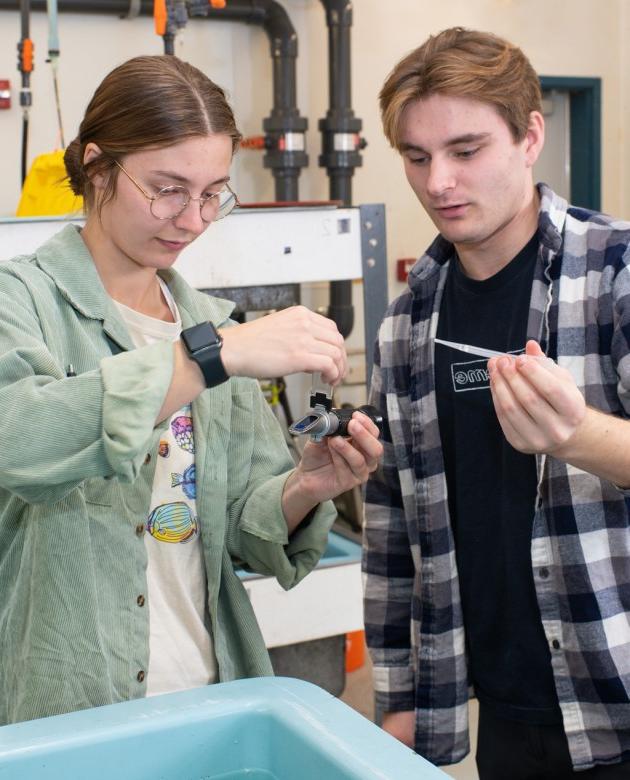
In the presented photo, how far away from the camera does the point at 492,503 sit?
4.81 ft

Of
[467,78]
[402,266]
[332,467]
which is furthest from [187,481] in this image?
[402,266]

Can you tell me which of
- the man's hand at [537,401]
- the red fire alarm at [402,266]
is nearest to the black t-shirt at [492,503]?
the man's hand at [537,401]

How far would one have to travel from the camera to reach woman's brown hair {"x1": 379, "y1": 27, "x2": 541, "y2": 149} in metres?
1.45

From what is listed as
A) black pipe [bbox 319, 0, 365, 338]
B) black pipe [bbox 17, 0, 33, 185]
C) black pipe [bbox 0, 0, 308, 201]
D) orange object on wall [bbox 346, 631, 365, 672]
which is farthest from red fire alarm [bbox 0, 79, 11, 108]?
orange object on wall [bbox 346, 631, 365, 672]

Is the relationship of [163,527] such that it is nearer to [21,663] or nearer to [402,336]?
[21,663]

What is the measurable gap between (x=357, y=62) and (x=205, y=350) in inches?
151

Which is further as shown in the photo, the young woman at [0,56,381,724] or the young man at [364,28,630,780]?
the young man at [364,28,630,780]

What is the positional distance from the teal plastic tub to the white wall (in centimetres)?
347

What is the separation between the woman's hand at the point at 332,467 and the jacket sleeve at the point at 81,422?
1.12 ft

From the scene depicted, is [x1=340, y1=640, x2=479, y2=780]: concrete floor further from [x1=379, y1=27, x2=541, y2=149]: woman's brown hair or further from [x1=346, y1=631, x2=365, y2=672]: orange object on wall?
[x1=379, y1=27, x2=541, y2=149]: woman's brown hair

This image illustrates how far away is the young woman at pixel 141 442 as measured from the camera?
1.11m

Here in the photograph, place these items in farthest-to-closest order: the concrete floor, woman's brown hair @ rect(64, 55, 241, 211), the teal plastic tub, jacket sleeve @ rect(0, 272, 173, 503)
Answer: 1. the concrete floor
2. woman's brown hair @ rect(64, 55, 241, 211)
3. jacket sleeve @ rect(0, 272, 173, 503)
4. the teal plastic tub

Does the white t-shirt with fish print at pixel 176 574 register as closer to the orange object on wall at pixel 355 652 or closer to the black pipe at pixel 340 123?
the orange object on wall at pixel 355 652

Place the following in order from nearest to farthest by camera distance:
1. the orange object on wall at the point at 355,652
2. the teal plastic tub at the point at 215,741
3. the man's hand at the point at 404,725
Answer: the teal plastic tub at the point at 215,741 < the man's hand at the point at 404,725 < the orange object on wall at the point at 355,652
